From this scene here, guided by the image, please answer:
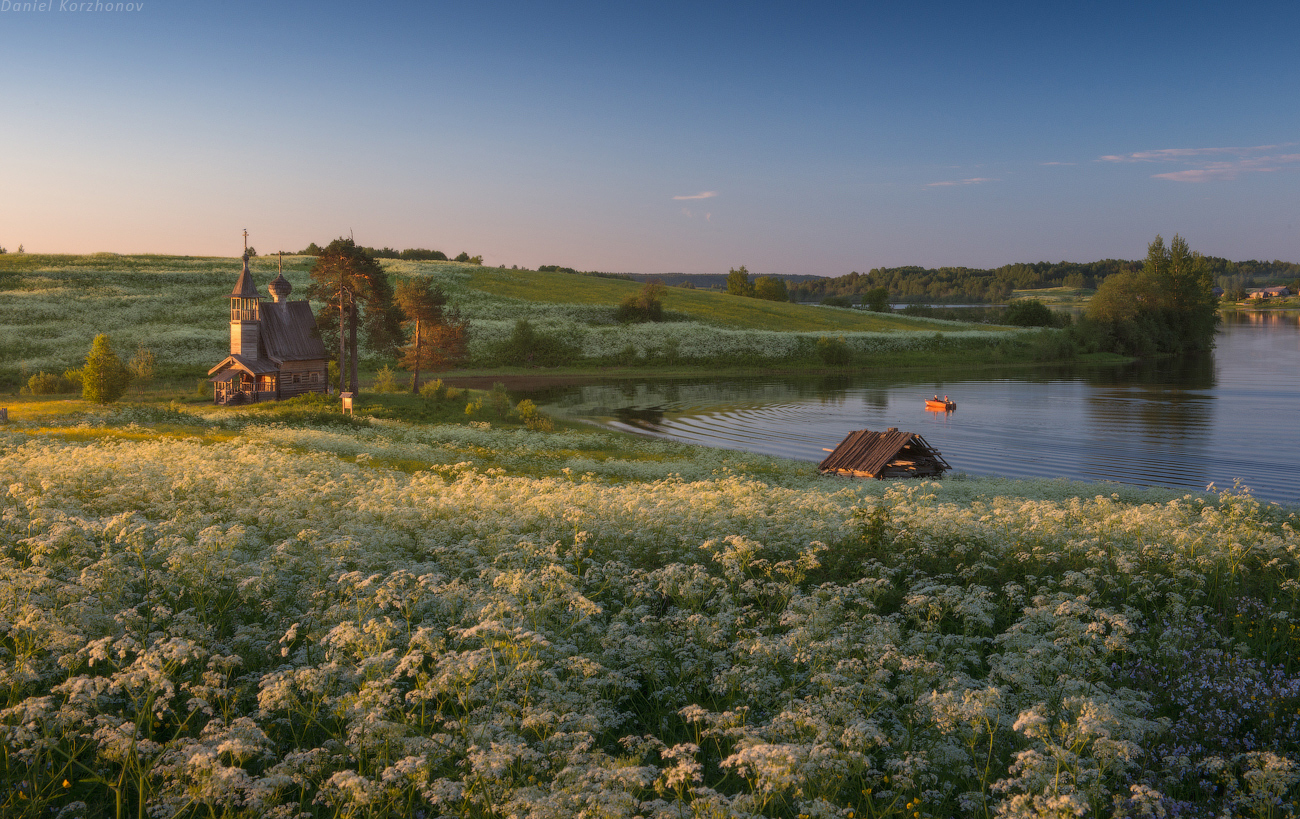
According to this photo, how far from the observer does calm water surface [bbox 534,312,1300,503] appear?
3503cm

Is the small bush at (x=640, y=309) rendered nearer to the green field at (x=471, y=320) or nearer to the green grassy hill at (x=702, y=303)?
the green field at (x=471, y=320)

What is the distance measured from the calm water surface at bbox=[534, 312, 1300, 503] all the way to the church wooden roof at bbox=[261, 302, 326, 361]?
17113mm

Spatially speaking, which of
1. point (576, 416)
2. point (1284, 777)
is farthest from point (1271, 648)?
point (576, 416)

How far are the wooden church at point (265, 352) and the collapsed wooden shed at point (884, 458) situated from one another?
3525 cm

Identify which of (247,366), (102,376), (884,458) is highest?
(247,366)

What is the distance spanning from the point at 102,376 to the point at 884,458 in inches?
1585

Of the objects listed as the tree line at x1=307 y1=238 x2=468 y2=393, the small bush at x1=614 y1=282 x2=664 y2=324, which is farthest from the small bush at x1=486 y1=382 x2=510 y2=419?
the small bush at x1=614 y1=282 x2=664 y2=324

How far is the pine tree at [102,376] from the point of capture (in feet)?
132

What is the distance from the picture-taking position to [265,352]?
48.1 meters

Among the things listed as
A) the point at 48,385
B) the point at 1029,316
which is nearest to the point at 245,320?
the point at 48,385

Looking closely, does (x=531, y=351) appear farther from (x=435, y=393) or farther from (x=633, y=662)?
(x=633, y=662)

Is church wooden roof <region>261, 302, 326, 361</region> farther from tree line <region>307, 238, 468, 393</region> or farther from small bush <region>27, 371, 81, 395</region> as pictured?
small bush <region>27, 371, 81, 395</region>

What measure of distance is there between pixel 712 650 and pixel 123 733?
520 centimetres

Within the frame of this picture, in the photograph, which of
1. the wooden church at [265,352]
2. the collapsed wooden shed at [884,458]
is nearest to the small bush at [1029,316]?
the collapsed wooden shed at [884,458]
